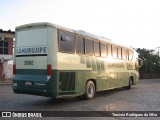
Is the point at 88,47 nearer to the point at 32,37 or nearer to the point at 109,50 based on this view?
the point at 109,50

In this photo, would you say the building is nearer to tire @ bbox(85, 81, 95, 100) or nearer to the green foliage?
tire @ bbox(85, 81, 95, 100)

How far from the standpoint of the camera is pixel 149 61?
213 feet

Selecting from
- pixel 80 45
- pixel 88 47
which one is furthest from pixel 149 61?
pixel 80 45

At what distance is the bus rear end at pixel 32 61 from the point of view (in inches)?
455

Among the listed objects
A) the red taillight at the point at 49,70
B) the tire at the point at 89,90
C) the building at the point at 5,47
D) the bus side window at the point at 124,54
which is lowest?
the tire at the point at 89,90

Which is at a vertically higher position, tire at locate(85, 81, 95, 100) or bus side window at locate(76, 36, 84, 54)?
bus side window at locate(76, 36, 84, 54)

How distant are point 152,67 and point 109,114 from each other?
57.8 m

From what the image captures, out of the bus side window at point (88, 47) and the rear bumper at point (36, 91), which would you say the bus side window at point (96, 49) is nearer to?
the bus side window at point (88, 47)

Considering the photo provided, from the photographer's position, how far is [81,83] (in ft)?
43.8

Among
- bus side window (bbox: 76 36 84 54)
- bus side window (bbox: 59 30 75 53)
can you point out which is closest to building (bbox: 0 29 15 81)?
bus side window (bbox: 76 36 84 54)

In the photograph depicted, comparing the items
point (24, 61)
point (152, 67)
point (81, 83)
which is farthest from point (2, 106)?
point (152, 67)

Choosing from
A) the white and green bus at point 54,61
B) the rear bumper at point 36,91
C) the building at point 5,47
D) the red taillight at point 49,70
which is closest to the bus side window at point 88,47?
the white and green bus at point 54,61

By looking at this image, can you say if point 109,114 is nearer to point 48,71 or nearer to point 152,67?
point 48,71

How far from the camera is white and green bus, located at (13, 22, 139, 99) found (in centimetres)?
1155
